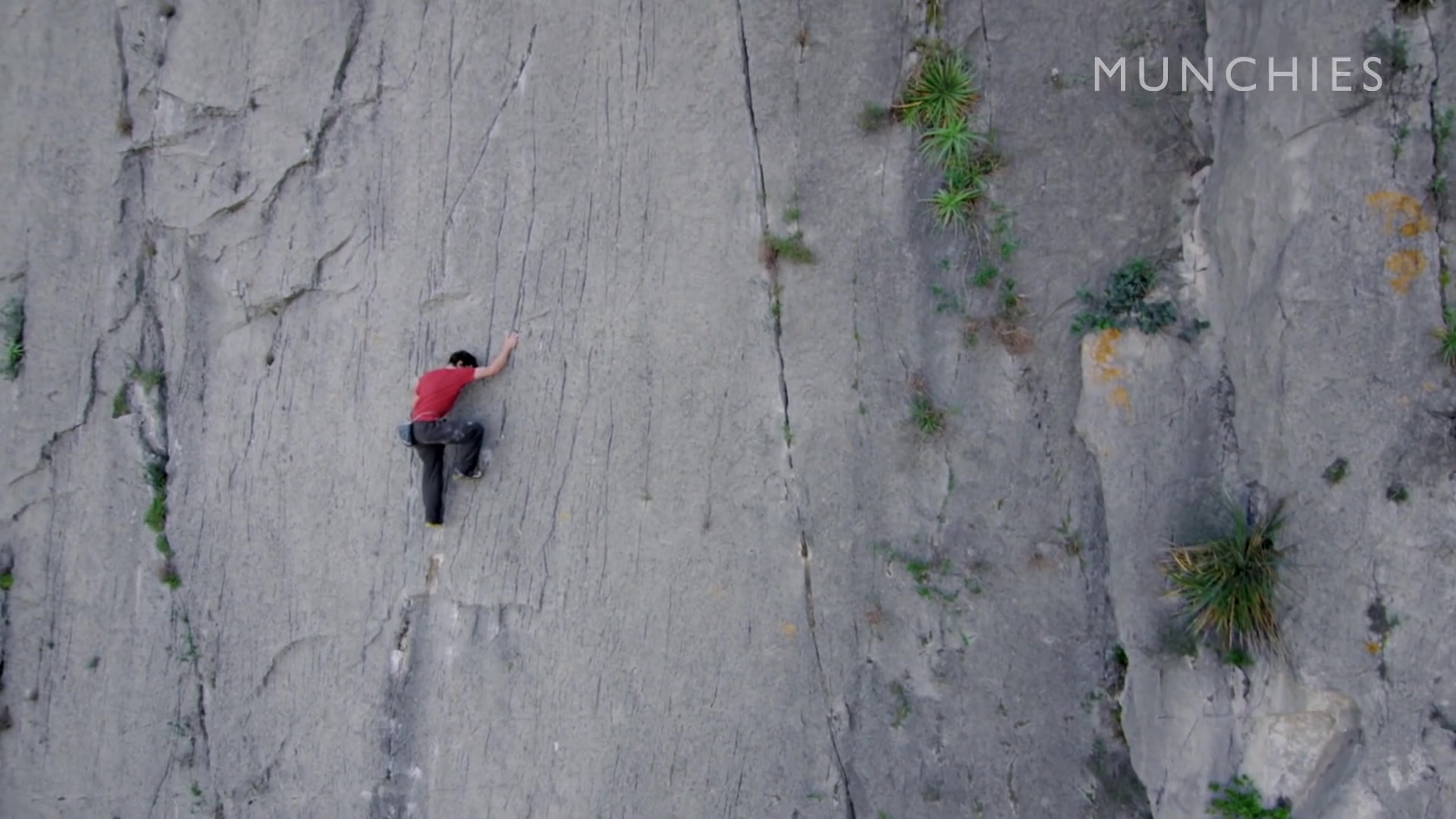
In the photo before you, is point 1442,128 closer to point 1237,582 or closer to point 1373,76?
point 1373,76

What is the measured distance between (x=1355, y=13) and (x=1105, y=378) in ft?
6.42

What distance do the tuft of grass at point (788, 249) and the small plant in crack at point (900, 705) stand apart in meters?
2.55

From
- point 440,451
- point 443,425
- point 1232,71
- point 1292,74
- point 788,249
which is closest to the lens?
point 1292,74

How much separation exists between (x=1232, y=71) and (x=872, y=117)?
1830 millimetres

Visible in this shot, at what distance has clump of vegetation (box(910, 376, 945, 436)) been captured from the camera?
559cm

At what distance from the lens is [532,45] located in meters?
5.99

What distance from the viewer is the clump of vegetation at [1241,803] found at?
15.4 ft

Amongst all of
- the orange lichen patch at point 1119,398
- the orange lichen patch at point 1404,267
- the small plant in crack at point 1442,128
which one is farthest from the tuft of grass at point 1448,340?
the orange lichen patch at point 1119,398

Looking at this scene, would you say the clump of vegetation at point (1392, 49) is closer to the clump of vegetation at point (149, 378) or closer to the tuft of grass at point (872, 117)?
the tuft of grass at point (872, 117)

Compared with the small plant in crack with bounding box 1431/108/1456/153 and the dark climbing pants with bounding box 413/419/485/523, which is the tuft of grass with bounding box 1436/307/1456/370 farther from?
the dark climbing pants with bounding box 413/419/485/523

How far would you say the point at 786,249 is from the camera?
18.9ft

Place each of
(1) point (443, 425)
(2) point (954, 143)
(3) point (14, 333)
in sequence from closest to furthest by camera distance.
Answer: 1. (2) point (954, 143)
2. (1) point (443, 425)
3. (3) point (14, 333)

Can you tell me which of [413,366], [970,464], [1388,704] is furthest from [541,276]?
[1388,704]

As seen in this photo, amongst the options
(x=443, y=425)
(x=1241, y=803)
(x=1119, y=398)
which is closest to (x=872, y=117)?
(x=1119, y=398)
